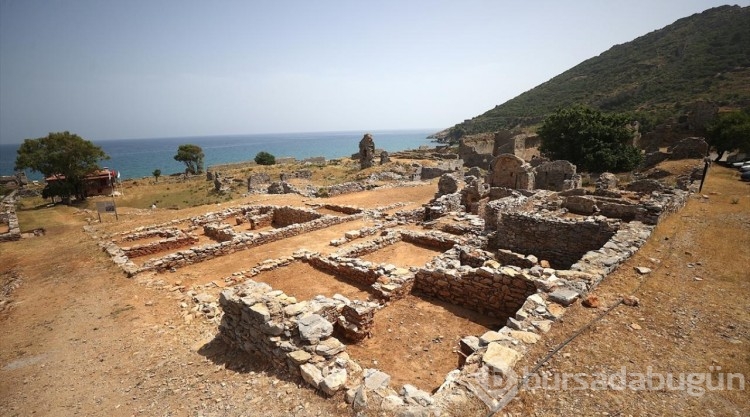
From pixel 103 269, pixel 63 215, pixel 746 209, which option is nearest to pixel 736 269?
pixel 746 209

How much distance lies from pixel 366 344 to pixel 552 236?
331 inches

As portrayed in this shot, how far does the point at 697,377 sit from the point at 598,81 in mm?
115384

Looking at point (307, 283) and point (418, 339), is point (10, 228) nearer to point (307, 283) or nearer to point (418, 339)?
point (307, 283)

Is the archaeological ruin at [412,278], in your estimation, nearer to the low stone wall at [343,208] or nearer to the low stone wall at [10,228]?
the low stone wall at [343,208]

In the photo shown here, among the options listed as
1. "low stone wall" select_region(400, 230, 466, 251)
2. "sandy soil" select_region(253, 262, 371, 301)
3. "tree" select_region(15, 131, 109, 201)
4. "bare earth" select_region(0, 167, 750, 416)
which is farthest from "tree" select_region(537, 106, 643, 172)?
"tree" select_region(15, 131, 109, 201)

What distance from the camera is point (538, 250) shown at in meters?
12.4

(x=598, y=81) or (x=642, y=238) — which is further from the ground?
(x=598, y=81)

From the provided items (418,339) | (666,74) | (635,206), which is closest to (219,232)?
(418,339)

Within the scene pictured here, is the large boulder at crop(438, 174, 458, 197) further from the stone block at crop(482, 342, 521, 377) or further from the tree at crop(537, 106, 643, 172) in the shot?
the tree at crop(537, 106, 643, 172)

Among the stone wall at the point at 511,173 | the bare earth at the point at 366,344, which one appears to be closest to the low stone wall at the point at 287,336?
the bare earth at the point at 366,344

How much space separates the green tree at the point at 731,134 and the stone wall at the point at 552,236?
31.0 metres

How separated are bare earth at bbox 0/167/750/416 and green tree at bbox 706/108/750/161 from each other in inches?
1050

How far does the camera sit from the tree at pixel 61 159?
30.6 metres

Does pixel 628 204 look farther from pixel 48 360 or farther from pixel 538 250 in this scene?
pixel 48 360
